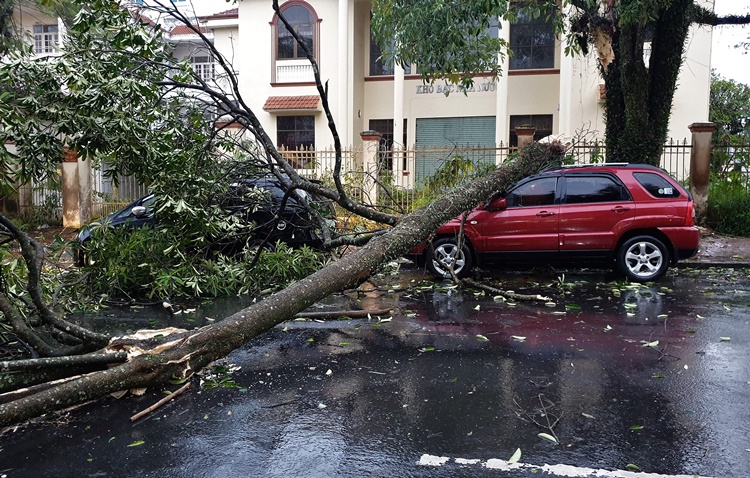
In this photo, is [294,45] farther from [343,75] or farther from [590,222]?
[590,222]

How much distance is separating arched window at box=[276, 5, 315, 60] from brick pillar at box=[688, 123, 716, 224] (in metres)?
14.0

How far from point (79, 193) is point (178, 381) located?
1360cm

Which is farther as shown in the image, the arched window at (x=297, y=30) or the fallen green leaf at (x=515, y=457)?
the arched window at (x=297, y=30)

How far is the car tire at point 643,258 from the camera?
8945 millimetres

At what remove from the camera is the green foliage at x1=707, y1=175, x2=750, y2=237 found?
43.6 ft

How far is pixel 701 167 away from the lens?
44.8 feet

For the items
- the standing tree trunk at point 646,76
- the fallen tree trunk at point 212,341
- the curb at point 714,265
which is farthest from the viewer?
the standing tree trunk at point 646,76

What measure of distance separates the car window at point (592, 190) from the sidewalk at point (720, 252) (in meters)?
2.81

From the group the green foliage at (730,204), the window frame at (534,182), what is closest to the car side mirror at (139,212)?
the window frame at (534,182)

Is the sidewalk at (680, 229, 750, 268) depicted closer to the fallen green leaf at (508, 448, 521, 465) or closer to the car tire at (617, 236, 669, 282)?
the car tire at (617, 236, 669, 282)

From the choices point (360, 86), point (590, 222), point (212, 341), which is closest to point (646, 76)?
point (590, 222)

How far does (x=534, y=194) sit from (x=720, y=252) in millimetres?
4845

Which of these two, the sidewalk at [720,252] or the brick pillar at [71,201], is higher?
the brick pillar at [71,201]

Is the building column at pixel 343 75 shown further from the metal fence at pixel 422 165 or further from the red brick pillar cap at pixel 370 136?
the red brick pillar cap at pixel 370 136
